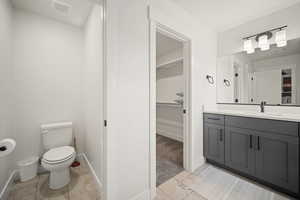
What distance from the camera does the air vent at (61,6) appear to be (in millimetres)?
1598

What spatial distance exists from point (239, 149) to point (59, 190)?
2.46 meters

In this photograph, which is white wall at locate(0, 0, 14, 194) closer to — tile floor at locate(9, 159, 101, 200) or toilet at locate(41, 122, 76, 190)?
tile floor at locate(9, 159, 101, 200)

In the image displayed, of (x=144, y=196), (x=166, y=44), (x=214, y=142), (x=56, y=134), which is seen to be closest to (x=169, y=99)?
(x=166, y=44)

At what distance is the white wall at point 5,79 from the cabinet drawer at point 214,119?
2724 millimetres

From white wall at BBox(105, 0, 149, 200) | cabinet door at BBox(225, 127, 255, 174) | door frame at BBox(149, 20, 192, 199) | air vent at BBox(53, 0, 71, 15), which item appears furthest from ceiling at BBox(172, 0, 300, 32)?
cabinet door at BBox(225, 127, 255, 174)

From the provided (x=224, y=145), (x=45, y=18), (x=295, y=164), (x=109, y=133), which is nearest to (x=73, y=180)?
(x=109, y=133)

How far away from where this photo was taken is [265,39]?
1.84m

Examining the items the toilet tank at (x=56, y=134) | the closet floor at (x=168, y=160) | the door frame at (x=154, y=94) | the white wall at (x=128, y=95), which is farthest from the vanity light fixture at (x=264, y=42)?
the toilet tank at (x=56, y=134)

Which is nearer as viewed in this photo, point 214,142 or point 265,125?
point 265,125

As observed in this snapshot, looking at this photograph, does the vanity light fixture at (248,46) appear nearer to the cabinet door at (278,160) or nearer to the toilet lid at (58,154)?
the cabinet door at (278,160)

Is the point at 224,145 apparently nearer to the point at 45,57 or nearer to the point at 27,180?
the point at 27,180

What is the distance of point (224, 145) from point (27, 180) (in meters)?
2.90

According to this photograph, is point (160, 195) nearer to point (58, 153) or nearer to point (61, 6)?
point (58, 153)

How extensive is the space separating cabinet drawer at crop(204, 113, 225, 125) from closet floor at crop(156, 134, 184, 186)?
0.90m
